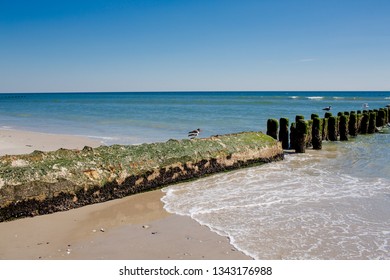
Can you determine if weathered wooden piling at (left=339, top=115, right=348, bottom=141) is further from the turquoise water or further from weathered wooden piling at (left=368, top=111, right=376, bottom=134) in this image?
the turquoise water

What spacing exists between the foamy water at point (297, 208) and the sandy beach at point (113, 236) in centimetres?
40

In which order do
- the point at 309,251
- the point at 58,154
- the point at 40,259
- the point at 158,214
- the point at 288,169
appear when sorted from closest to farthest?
the point at 40,259 → the point at 309,251 → the point at 158,214 → the point at 58,154 → the point at 288,169

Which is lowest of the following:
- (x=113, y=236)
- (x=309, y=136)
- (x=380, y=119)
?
(x=113, y=236)

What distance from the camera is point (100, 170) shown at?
8.82 meters

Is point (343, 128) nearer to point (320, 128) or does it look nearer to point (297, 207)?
point (320, 128)

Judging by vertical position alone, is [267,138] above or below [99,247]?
above

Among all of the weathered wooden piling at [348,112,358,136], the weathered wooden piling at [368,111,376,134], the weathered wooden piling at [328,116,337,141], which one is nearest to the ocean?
the weathered wooden piling at [328,116,337,141]

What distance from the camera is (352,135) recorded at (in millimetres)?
22312

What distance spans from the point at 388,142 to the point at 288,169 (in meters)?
9.96

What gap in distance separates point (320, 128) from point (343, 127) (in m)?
3.89

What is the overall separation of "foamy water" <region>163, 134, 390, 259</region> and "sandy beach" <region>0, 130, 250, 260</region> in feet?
1.30

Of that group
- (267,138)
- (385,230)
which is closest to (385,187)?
(385,230)

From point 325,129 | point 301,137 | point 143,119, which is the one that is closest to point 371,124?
Answer: point 325,129

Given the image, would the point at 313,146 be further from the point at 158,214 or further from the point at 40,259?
the point at 40,259
